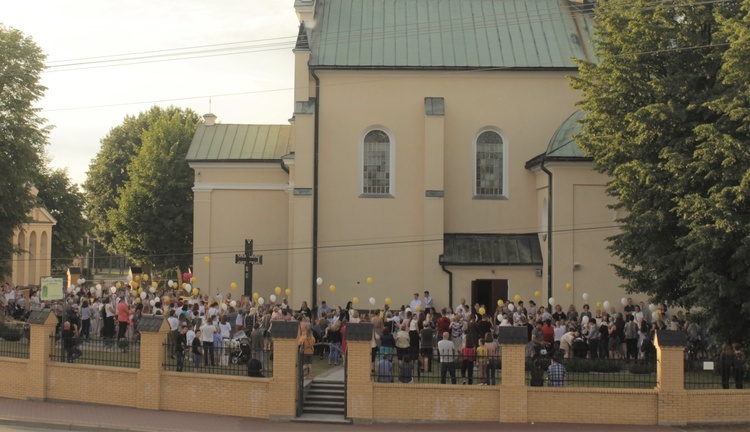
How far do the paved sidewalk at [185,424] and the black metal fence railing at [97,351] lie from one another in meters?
1.31

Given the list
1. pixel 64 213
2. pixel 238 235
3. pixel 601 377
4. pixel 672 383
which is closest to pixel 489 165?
pixel 238 235

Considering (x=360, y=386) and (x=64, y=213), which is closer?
(x=360, y=386)

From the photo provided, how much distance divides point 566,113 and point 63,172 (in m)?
44.9

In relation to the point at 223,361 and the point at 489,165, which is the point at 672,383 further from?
the point at 489,165

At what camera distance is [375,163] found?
34125mm

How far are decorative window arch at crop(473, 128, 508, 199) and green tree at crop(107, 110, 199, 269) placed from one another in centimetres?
2533

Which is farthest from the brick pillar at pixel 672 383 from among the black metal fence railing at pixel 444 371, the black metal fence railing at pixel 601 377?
the black metal fence railing at pixel 444 371

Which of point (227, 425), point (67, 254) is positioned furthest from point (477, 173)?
point (67, 254)

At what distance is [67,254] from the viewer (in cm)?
6456

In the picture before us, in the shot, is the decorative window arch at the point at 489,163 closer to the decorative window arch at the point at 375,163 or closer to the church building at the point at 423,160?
the church building at the point at 423,160

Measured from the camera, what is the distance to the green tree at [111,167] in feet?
216

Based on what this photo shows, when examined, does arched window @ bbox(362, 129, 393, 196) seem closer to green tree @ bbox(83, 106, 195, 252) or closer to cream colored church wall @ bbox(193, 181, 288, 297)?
cream colored church wall @ bbox(193, 181, 288, 297)

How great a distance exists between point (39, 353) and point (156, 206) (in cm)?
3313

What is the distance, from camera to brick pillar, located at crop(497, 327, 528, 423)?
1927cm
